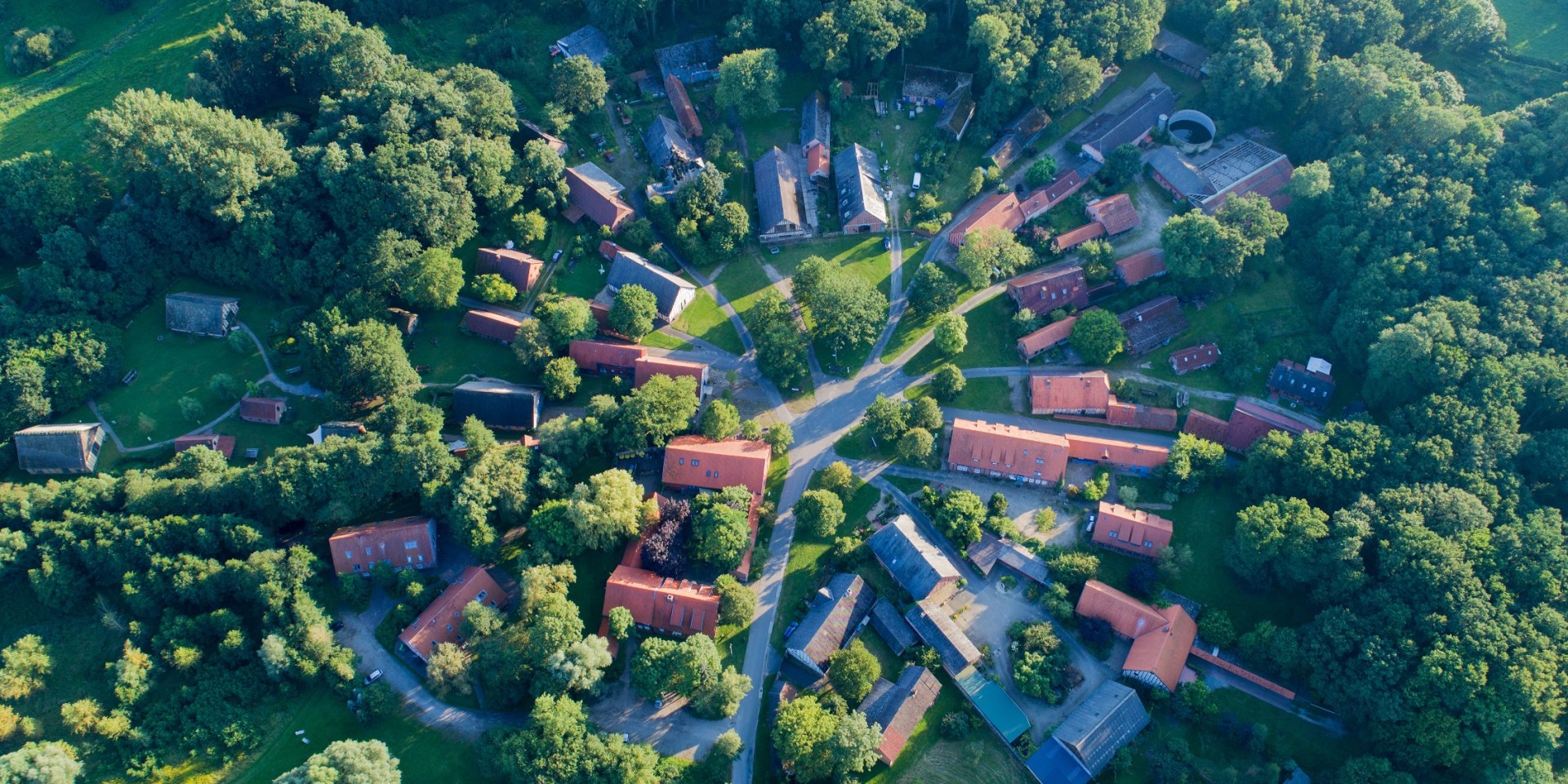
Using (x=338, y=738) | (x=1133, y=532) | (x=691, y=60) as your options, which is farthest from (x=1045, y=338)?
(x=338, y=738)

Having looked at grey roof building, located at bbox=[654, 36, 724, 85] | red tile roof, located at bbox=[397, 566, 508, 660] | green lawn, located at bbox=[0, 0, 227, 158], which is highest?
green lawn, located at bbox=[0, 0, 227, 158]

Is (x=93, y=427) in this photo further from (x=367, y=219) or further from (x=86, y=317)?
(x=367, y=219)

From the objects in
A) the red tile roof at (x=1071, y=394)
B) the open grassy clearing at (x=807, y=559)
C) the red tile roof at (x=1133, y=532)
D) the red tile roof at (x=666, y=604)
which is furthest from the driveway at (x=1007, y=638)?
the red tile roof at (x=666, y=604)

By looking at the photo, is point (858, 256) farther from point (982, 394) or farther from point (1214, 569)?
point (1214, 569)

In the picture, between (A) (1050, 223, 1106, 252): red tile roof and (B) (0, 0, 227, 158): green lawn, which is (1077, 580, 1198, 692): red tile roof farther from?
(B) (0, 0, 227, 158): green lawn

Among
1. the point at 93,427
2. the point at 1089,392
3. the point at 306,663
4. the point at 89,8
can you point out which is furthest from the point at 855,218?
the point at 89,8

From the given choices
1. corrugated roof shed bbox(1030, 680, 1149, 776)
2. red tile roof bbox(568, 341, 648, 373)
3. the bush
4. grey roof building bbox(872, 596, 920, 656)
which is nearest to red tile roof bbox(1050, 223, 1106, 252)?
grey roof building bbox(872, 596, 920, 656)
